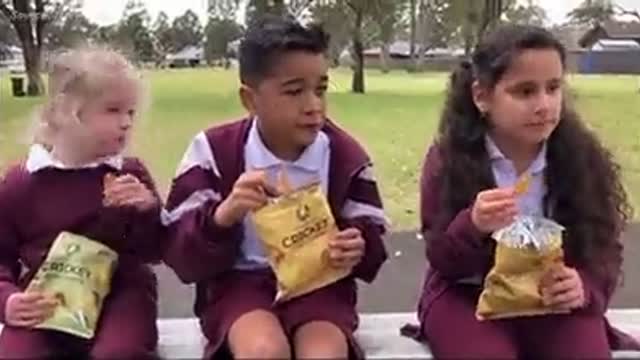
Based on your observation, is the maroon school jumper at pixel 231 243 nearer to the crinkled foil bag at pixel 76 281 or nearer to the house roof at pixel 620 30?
the crinkled foil bag at pixel 76 281

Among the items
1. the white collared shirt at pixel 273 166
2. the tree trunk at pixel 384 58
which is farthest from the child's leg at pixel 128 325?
the tree trunk at pixel 384 58

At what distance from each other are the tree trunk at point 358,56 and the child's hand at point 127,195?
30.2 feet

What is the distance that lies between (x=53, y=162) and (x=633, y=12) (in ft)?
9.75

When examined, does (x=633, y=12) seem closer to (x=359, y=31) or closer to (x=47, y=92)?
(x=47, y=92)

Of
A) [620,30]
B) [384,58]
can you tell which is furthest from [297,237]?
[384,58]

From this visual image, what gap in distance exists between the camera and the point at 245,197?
1.98 m

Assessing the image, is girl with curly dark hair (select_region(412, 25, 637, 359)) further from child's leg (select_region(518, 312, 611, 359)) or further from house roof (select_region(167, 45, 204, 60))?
house roof (select_region(167, 45, 204, 60))

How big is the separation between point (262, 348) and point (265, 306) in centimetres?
18

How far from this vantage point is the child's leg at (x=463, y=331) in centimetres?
203

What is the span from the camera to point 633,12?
4.52 meters

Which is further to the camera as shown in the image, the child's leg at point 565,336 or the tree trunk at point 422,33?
the tree trunk at point 422,33

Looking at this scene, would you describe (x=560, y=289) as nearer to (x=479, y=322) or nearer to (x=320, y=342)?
(x=479, y=322)

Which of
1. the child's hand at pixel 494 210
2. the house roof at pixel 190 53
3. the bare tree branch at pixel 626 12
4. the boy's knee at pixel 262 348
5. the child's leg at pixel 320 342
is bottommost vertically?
the house roof at pixel 190 53

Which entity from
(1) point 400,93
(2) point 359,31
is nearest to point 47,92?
(2) point 359,31
